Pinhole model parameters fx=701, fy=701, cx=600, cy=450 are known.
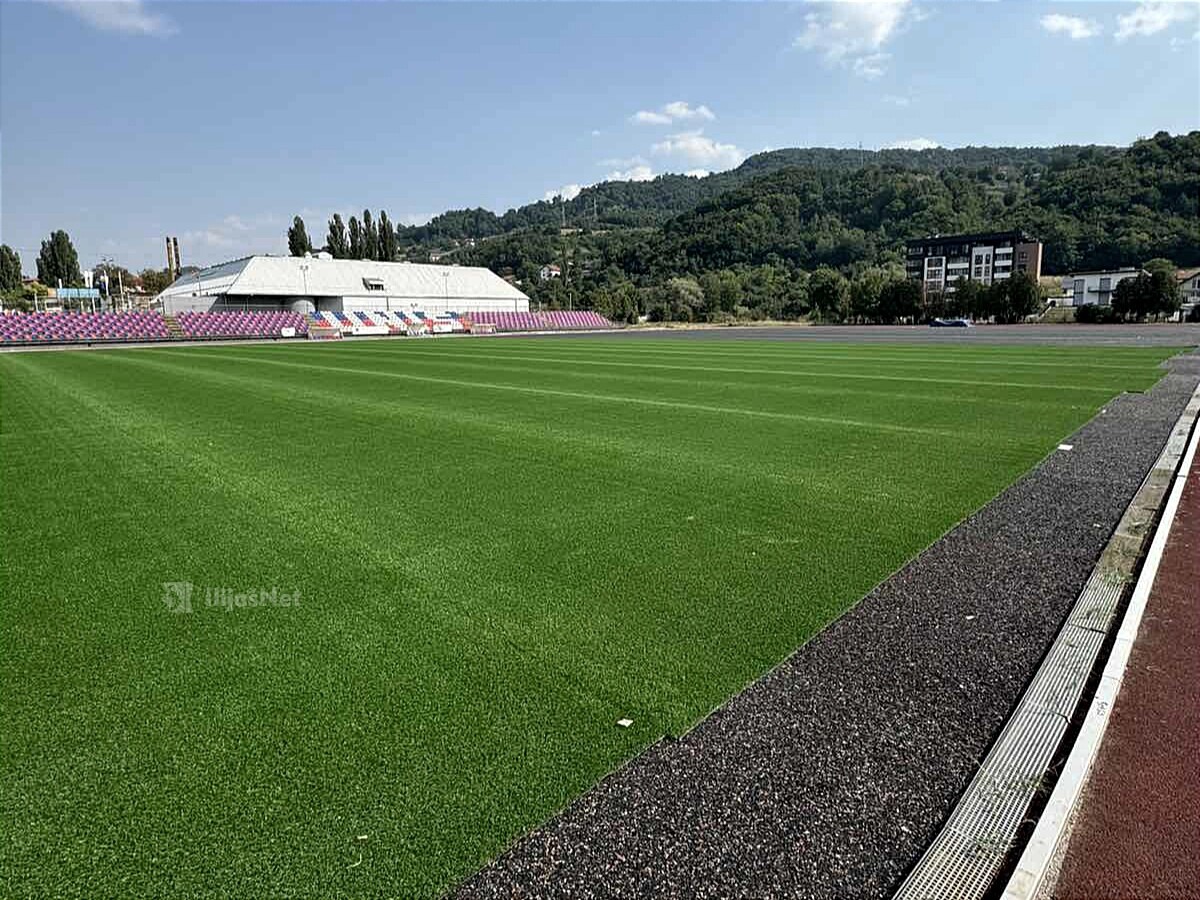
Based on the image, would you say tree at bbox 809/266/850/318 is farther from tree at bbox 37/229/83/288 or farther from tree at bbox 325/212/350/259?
tree at bbox 37/229/83/288

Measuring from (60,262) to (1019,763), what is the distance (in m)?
124

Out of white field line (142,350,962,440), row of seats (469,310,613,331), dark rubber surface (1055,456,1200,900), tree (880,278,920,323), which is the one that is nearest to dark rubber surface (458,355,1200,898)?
dark rubber surface (1055,456,1200,900)

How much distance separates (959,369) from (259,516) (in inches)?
779

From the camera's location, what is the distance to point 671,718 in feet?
10.2

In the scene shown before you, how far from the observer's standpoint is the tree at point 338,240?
310 feet

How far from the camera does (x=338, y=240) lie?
312ft

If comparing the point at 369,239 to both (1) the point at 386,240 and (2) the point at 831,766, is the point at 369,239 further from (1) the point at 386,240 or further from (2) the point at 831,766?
(2) the point at 831,766

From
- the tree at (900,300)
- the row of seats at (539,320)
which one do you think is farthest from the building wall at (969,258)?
the row of seats at (539,320)

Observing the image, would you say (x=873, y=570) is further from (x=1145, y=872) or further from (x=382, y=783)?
(x=382, y=783)

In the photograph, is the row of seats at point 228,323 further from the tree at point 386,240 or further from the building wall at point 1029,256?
the building wall at point 1029,256

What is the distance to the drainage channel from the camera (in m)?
2.26

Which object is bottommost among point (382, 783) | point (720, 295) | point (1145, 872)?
point (1145, 872)


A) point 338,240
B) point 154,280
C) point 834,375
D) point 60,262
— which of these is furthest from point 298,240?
point 834,375

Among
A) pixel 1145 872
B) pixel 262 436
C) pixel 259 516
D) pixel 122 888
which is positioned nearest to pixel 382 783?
pixel 122 888
